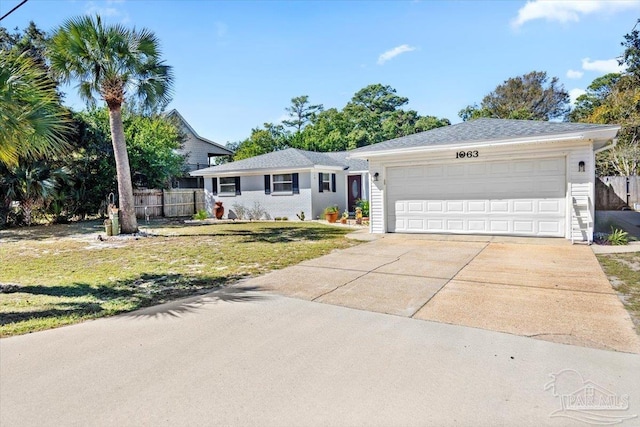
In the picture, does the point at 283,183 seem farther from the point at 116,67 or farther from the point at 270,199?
the point at 116,67

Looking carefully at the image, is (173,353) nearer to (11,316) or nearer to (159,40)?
(11,316)

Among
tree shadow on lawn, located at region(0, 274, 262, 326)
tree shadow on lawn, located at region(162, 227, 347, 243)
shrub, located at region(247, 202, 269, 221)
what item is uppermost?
shrub, located at region(247, 202, 269, 221)

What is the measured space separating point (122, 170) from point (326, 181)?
967 centimetres

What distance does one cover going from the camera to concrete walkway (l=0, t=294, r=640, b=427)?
2.66m

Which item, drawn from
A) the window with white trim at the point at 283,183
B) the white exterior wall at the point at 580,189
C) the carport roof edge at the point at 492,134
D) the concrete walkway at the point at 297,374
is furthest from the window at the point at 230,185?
the concrete walkway at the point at 297,374

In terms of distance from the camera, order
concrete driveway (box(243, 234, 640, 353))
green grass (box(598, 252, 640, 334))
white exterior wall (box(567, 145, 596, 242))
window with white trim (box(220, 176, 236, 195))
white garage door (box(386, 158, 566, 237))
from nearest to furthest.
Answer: concrete driveway (box(243, 234, 640, 353))
green grass (box(598, 252, 640, 334))
white exterior wall (box(567, 145, 596, 242))
white garage door (box(386, 158, 566, 237))
window with white trim (box(220, 176, 236, 195))

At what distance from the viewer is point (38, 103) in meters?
6.17

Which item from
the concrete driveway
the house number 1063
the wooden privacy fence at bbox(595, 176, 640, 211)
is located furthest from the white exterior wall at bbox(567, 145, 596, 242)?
the wooden privacy fence at bbox(595, 176, 640, 211)

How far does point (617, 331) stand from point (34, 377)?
557 centimetres

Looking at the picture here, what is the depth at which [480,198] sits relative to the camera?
11.2 m

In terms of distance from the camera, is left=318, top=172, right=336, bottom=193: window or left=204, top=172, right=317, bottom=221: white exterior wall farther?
left=318, top=172, right=336, bottom=193: window

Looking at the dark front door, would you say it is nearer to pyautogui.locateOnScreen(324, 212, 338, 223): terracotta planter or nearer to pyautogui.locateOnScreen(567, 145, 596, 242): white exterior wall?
pyautogui.locateOnScreen(324, 212, 338, 223): terracotta planter

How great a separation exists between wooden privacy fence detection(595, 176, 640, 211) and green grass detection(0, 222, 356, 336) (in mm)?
16308

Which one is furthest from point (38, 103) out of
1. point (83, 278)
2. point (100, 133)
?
point (100, 133)
